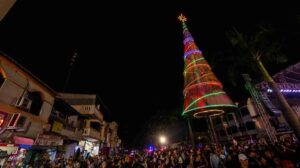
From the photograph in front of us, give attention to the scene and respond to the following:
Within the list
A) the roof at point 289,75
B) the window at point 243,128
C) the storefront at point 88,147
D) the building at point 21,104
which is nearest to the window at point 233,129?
the window at point 243,128

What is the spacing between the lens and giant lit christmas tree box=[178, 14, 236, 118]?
12.8 meters

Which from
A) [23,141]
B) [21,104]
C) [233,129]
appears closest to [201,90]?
[21,104]

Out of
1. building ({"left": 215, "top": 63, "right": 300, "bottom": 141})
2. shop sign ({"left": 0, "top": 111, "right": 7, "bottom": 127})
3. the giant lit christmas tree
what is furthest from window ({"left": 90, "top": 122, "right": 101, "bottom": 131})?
building ({"left": 215, "top": 63, "right": 300, "bottom": 141})

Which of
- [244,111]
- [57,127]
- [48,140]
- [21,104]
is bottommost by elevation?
[48,140]

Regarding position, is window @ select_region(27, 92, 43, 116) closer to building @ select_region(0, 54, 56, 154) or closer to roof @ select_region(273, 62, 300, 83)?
building @ select_region(0, 54, 56, 154)

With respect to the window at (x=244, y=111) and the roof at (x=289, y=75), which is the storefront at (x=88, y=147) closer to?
the roof at (x=289, y=75)

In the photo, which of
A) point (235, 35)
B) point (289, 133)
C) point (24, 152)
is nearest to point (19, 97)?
point (24, 152)

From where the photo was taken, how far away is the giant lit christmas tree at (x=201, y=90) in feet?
42.0

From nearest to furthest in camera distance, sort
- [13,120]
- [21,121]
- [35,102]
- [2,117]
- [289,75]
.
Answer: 1. [2,117]
2. [13,120]
3. [21,121]
4. [35,102]
5. [289,75]

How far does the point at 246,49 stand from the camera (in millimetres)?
16281

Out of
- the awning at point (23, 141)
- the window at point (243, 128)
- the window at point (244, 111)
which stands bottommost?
the awning at point (23, 141)

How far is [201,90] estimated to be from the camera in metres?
12.9

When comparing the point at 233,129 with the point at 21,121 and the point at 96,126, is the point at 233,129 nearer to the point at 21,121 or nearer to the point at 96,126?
the point at 96,126

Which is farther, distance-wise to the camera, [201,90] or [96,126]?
[96,126]
